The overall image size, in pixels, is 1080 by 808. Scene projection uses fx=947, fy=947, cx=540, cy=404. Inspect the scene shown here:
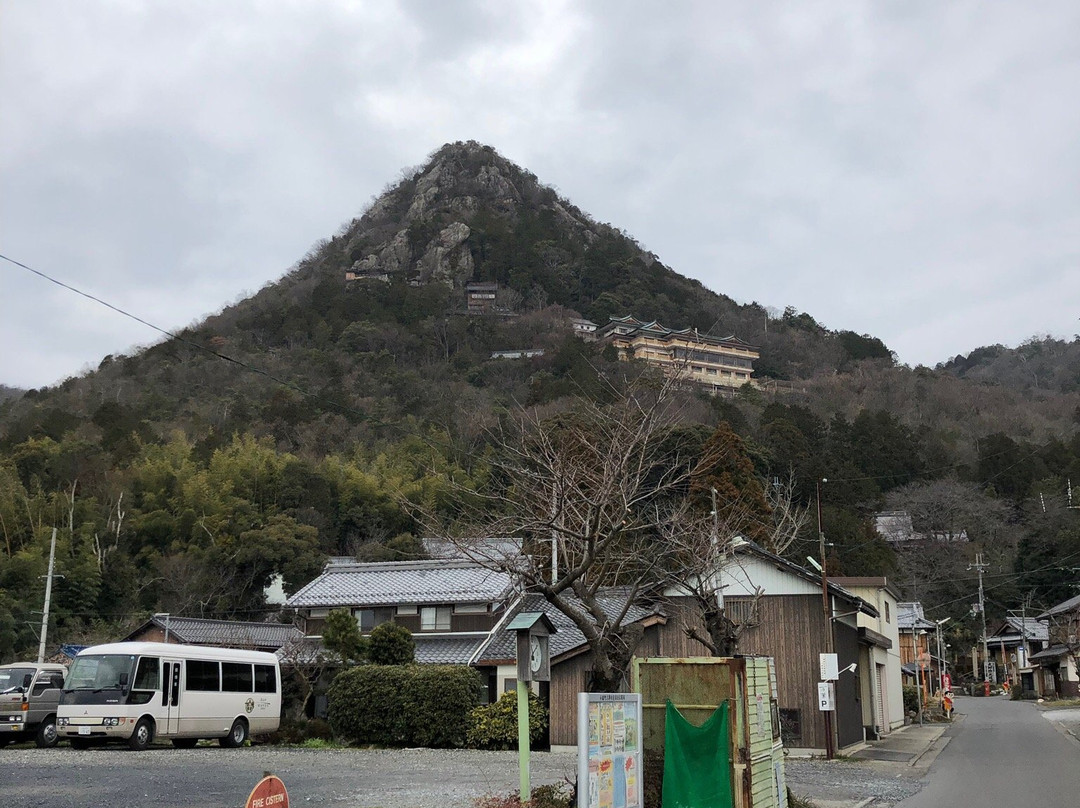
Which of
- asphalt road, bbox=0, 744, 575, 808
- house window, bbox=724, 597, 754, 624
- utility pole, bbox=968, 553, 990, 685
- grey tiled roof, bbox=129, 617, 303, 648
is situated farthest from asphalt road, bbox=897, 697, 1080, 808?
utility pole, bbox=968, 553, 990, 685

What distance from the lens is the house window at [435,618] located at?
100 ft

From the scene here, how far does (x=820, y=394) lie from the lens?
7831 centimetres

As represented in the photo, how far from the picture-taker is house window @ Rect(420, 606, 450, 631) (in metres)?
30.6

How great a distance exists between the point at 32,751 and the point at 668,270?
108 metres

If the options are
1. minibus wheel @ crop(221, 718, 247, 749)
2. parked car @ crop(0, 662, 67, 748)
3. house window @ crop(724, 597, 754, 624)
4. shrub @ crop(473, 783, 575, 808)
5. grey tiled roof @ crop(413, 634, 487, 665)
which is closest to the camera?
shrub @ crop(473, 783, 575, 808)

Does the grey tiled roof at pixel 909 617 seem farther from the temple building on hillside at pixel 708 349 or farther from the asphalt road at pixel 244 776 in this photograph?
the temple building on hillside at pixel 708 349

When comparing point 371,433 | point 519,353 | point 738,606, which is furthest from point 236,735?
point 519,353

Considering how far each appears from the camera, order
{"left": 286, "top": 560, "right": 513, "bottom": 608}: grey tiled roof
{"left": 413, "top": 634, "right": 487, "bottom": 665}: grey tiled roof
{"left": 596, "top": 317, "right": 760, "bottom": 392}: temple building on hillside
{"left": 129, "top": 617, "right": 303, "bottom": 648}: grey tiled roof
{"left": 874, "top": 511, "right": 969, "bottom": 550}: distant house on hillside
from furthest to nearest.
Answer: {"left": 596, "top": 317, "right": 760, "bottom": 392}: temple building on hillside
{"left": 874, "top": 511, "right": 969, "bottom": 550}: distant house on hillside
{"left": 129, "top": 617, "right": 303, "bottom": 648}: grey tiled roof
{"left": 286, "top": 560, "right": 513, "bottom": 608}: grey tiled roof
{"left": 413, "top": 634, "right": 487, "bottom": 665}: grey tiled roof

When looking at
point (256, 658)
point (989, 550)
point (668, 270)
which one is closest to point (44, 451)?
point (256, 658)

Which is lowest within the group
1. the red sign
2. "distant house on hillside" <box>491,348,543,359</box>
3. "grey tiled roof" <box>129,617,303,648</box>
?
the red sign

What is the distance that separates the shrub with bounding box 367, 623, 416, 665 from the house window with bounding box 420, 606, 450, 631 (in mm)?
5138

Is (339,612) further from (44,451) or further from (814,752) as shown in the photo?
(44,451)

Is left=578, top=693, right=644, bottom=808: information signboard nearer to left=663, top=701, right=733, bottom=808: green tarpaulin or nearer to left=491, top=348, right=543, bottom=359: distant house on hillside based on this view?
left=663, top=701, right=733, bottom=808: green tarpaulin

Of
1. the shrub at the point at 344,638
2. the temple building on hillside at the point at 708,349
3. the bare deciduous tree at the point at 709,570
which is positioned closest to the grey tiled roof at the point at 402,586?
the shrub at the point at 344,638
